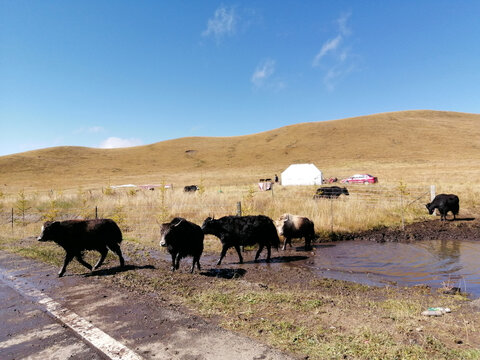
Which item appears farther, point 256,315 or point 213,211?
point 213,211

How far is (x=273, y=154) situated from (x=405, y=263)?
76.8 metres

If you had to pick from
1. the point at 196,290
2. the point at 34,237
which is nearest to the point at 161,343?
the point at 196,290

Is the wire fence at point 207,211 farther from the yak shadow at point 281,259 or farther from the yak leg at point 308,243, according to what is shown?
the yak shadow at point 281,259

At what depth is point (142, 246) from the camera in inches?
→ 468

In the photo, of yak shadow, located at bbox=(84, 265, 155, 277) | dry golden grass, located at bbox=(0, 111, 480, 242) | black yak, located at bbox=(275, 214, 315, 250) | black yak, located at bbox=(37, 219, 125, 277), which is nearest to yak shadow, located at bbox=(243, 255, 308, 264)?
black yak, located at bbox=(275, 214, 315, 250)

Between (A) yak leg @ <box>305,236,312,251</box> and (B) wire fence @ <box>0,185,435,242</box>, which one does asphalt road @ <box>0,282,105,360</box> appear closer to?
(B) wire fence @ <box>0,185,435,242</box>

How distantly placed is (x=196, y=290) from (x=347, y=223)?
31.2 ft

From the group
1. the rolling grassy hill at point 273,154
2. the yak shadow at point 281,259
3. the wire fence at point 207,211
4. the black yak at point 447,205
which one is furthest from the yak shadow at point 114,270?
the rolling grassy hill at point 273,154

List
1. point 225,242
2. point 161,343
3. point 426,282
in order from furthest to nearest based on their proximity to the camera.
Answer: point 225,242 < point 426,282 < point 161,343

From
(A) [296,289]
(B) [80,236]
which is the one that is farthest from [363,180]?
(B) [80,236]

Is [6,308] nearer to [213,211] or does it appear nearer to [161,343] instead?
[161,343]

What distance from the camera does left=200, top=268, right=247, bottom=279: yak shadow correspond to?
25.5ft

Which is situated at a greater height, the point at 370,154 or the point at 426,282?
the point at 370,154

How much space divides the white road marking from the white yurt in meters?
38.6
